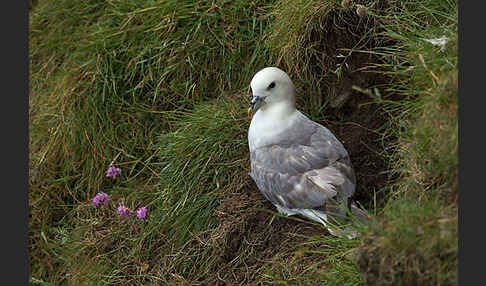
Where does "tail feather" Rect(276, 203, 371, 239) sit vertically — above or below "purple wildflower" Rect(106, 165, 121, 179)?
above

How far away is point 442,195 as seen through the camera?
A: 7.50ft

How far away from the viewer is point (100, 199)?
3807 mm

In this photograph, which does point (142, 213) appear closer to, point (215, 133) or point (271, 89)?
point (215, 133)

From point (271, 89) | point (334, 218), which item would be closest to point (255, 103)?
point (271, 89)

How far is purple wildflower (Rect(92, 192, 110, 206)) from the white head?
1282 millimetres

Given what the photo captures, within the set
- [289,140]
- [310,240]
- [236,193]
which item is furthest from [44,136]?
[310,240]

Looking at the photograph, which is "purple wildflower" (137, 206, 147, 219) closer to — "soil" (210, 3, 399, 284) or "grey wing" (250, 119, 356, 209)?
"soil" (210, 3, 399, 284)

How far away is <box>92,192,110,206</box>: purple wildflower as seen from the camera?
379 centimetres

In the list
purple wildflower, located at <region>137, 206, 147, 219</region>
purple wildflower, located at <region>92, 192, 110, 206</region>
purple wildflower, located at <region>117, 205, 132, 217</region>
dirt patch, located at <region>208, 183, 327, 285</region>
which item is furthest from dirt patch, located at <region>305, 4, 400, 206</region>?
purple wildflower, located at <region>92, 192, 110, 206</region>

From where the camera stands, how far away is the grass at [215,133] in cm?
247

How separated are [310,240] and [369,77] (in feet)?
3.61

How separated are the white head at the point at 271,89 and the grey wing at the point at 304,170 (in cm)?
21

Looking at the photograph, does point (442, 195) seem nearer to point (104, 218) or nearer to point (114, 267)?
point (114, 267)

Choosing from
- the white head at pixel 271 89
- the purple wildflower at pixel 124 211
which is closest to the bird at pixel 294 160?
the white head at pixel 271 89
